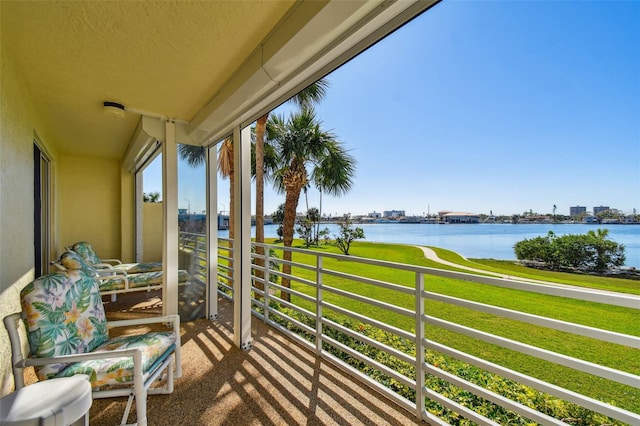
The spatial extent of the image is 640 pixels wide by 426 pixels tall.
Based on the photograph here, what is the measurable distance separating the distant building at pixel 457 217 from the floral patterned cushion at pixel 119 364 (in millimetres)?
12633

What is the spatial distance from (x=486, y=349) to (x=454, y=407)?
503 centimetres

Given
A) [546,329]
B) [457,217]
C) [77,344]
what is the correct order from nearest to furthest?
[77,344], [546,329], [457,217]

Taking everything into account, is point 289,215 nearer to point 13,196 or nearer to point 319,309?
point 319,309

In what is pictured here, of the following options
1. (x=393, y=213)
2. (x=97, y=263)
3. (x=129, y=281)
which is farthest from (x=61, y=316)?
(x=393, y=213)

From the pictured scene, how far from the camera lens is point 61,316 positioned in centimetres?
169

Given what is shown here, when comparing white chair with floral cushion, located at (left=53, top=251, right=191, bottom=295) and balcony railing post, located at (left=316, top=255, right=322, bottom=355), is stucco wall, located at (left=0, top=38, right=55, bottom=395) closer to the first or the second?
white chair with floral cushion, located at (left=53, top=251, right=191, bottom=295)

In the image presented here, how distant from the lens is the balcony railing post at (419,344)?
1844 millimetres

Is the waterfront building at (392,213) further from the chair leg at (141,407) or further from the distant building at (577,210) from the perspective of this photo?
the chair leg at (141,407)

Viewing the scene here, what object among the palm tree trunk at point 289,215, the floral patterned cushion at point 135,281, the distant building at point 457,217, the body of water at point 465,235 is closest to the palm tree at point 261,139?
the palm tree trunk at point 289,215

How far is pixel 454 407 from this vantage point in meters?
1.71

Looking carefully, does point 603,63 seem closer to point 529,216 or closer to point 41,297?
point 529,216

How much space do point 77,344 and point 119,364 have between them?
392mm

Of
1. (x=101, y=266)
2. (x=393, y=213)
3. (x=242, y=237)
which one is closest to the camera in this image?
(x=242, y=237)

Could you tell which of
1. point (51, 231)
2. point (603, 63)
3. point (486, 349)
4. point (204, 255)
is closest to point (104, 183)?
point (51, 231)
